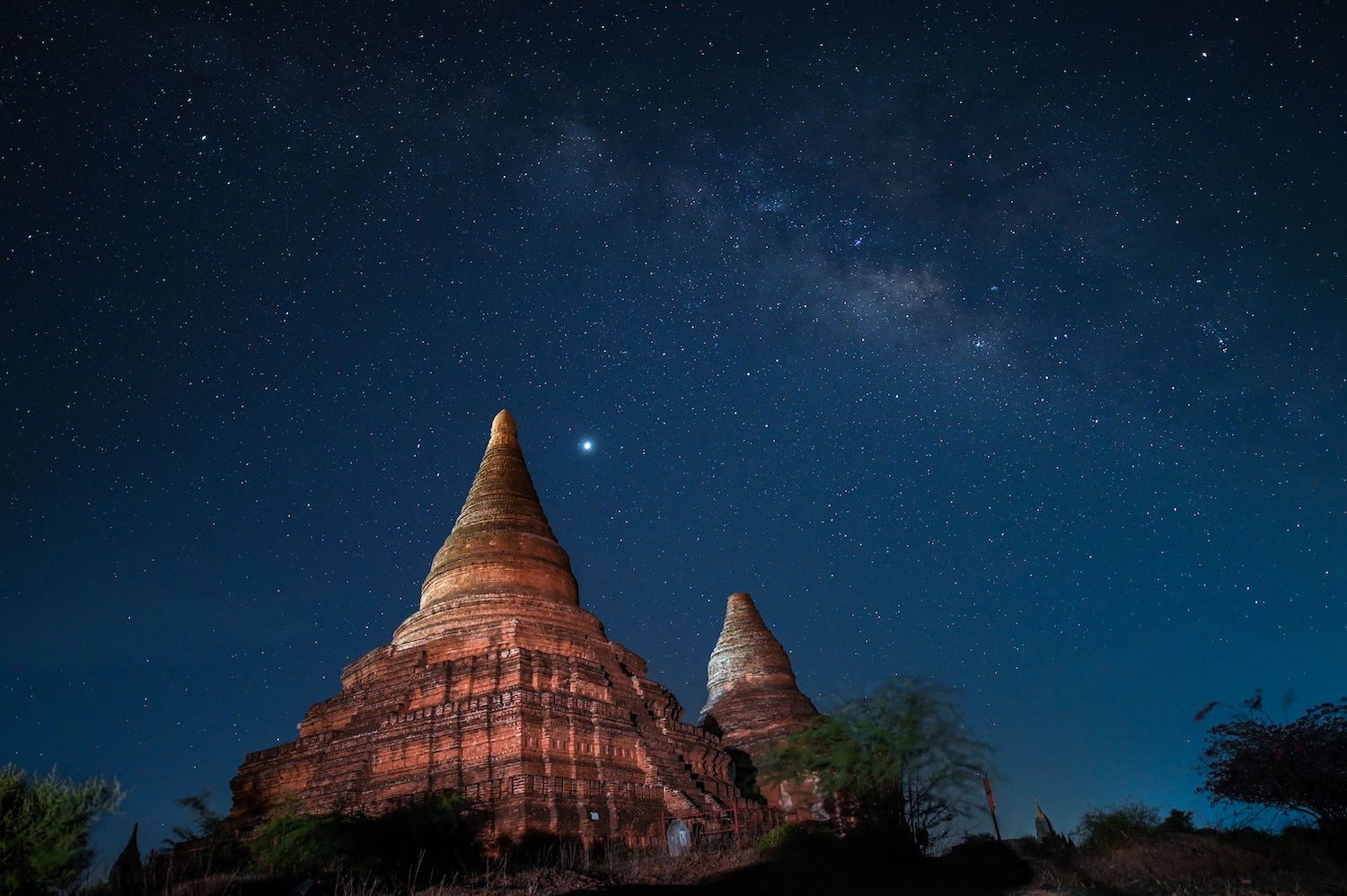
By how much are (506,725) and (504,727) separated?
0.28 ft

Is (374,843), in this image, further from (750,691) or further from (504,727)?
(750,691)

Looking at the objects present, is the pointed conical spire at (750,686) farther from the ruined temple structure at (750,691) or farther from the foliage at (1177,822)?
the foliage at (1177,822)

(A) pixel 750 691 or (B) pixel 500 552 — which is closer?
(B) pixel 500 552

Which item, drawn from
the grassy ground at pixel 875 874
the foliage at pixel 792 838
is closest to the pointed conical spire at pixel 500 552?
the grassy ground at pixel 875 874

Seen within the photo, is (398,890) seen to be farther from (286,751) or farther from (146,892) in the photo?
(286,751)

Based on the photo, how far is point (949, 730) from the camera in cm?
1792

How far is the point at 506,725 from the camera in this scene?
18359 millimetres

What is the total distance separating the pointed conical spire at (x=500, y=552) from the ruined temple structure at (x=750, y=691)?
9.14 metres

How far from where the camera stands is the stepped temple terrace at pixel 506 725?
17703mm

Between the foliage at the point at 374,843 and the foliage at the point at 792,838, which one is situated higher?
the foliage at the point at 374,843

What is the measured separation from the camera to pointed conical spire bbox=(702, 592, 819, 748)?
30.4 metres

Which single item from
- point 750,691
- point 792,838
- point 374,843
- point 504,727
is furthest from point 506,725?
point 750,691

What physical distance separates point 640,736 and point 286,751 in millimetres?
9800

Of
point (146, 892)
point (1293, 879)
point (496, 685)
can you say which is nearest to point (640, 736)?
point (496, 685)
